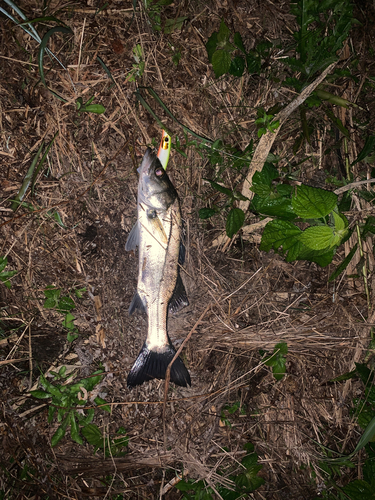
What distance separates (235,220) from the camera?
225cm

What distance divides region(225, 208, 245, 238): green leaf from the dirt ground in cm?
22

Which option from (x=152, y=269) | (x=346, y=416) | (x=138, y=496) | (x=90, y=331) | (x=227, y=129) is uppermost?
(x=227, y=129)

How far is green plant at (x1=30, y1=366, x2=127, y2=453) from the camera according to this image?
2428 mm

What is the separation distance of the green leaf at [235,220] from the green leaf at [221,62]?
1040mm

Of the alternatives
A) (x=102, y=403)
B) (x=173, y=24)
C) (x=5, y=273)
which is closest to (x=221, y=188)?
(x=173, y=24)

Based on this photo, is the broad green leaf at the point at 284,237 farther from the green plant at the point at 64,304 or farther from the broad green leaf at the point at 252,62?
the green plant at the point at 64,304

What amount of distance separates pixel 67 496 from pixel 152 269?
2.16 metres

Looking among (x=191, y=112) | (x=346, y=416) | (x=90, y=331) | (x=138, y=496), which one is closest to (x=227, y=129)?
(x=191, y=112)

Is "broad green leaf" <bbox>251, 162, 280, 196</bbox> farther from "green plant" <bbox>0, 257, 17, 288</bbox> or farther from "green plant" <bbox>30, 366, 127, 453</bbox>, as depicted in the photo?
"green plant" <bbox>0, 257, 17, 288</bbox>

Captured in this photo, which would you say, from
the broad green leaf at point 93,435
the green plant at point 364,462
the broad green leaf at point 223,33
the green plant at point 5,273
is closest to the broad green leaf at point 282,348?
the green plant at point 364,462

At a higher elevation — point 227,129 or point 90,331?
point 227,129

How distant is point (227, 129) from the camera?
2355 millimetres

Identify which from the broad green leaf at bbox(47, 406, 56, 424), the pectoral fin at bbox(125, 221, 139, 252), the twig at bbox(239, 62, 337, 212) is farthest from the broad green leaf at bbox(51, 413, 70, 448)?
the twig at bbox(239, 62, 337, 212)

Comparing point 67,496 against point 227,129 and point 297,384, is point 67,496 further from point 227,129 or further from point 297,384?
point 227,129
